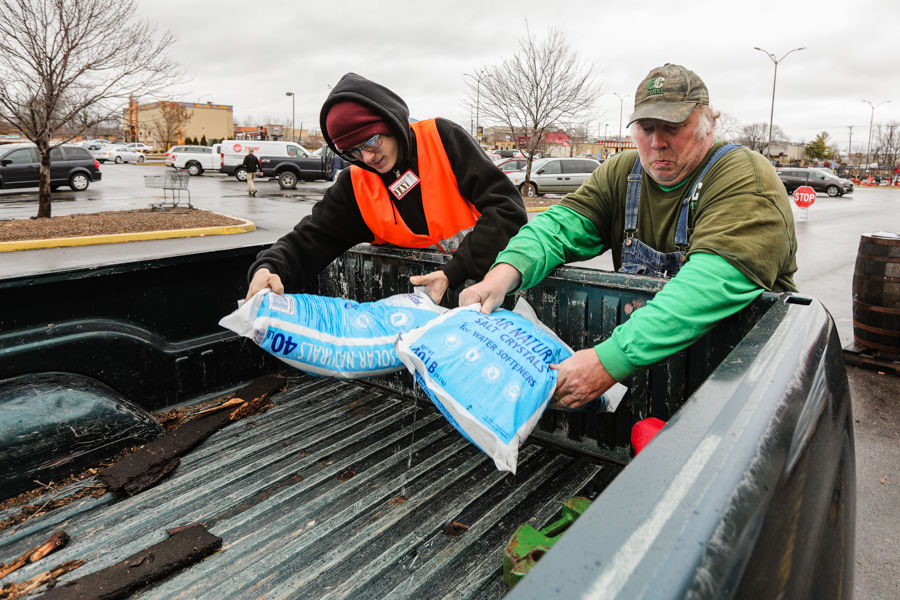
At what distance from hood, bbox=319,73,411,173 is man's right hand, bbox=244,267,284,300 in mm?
624

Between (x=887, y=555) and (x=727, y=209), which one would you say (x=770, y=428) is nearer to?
(x=727, y=209)

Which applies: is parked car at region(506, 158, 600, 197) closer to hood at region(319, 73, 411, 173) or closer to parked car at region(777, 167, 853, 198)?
parked car at region(777, 167, 853, 198)

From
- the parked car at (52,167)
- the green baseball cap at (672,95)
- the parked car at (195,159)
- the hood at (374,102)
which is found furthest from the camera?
the parked car at (195,159)

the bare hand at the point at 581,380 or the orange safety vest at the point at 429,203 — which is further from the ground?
the orange safety vest at the point at 429,203

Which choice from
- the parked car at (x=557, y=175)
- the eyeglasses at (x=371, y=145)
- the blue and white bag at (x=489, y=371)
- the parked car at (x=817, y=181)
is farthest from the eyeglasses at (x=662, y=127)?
the parked car at (x=817, y=181)

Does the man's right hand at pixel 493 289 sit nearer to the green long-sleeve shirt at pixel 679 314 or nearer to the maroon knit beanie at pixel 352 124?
the green long-sleeve shirt at pixel 679 314

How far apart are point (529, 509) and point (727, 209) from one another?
3.84 ft

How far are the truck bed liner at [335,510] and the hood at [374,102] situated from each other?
1255 mm

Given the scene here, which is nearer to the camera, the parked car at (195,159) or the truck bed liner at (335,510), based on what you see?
the truck bed liner at (335,510)

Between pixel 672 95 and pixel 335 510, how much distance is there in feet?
5.88

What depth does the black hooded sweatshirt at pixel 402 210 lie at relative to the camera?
2.55m

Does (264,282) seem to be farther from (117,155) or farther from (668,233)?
(117,155)

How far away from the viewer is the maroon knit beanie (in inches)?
98.0

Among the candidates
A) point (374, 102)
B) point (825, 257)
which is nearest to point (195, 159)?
point (825, 257)
